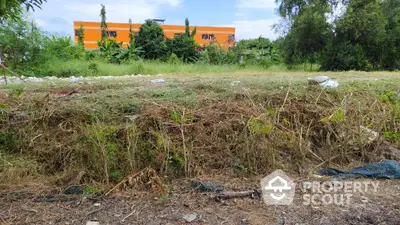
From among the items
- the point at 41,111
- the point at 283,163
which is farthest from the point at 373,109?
the point at 41,111

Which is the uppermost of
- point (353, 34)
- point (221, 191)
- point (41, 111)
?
point (353, 34)

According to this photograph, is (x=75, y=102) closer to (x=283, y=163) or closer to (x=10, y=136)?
(x=10, y=136)

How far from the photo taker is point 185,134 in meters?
2.49

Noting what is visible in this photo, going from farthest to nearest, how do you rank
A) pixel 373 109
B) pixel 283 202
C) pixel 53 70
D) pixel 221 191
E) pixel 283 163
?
1. pixel 53 70
2. pixel 373 109
3. pixel 283 163
4. pixel 221 191
5. pixel 283 202

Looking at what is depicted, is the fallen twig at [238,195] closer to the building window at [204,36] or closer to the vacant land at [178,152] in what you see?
the vacant land at [178,152]

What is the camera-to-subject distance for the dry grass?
224 cm

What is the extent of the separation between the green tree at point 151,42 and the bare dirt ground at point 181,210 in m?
14.7

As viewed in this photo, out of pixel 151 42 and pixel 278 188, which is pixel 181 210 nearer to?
pixel 278 188

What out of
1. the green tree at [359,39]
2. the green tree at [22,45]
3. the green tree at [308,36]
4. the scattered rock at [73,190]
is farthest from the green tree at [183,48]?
the scattered rock at [73,190]

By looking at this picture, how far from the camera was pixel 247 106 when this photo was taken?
289 cm

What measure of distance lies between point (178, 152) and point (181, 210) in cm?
56

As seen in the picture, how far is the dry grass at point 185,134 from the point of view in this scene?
7.34 feet


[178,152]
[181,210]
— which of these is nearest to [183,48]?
[178,152]

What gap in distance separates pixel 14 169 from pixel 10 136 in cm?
44
